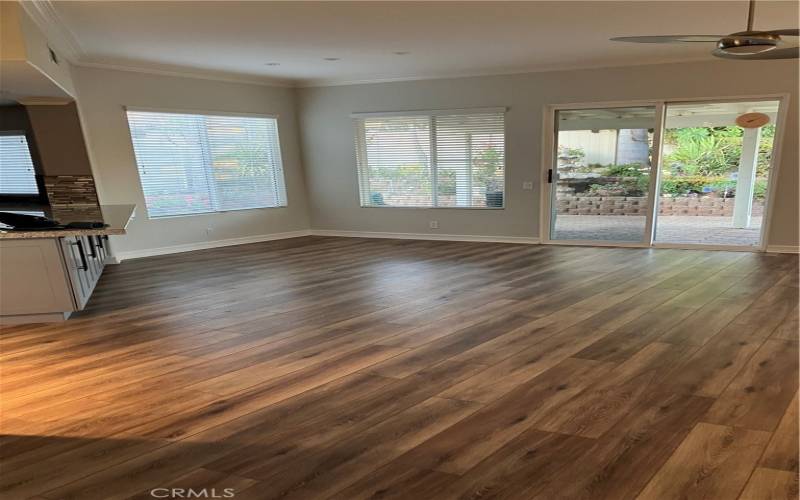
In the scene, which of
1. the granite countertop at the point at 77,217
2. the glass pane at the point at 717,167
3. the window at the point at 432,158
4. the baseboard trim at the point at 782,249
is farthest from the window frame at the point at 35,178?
the baseboard trim at the point at 782,249

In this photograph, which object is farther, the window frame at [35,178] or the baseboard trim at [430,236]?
the baseboard trim at [430,236]

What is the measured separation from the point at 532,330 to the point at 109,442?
2.84 m

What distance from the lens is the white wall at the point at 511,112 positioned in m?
5.79

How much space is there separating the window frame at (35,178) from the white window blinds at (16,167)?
0.02 m

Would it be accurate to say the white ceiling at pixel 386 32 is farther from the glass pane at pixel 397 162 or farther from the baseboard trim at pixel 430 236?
the baseboard trim at pixel 430 236

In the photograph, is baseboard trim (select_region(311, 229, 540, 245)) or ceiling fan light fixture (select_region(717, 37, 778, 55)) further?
baseboard trim (select_region(311, 229, 540, 245))

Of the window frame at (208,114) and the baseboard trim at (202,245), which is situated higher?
the window frame at (208,114)

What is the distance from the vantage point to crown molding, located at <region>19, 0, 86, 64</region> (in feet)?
11.8

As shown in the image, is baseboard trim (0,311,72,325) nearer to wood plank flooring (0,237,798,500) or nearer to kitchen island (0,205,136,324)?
kitchen island (0,205,136,324)

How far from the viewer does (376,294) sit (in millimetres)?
4633

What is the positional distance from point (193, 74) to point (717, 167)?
791cm

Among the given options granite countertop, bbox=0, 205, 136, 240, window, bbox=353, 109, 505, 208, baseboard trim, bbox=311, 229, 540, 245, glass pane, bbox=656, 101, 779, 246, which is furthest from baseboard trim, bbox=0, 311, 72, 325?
glass pane, bbox=656, 101, 779, 246

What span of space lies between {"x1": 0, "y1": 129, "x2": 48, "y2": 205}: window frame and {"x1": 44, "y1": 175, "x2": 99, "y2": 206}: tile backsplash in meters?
0.05

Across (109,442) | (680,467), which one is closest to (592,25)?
(680,467)
